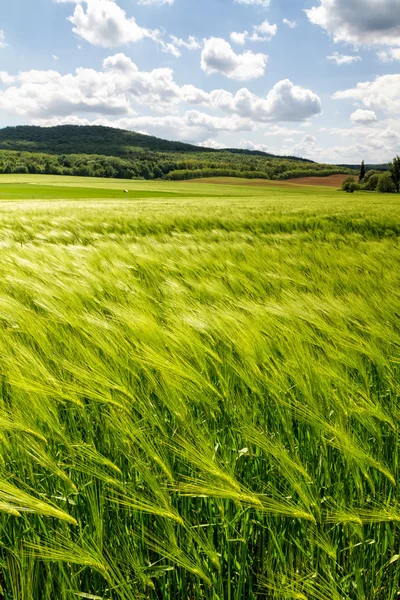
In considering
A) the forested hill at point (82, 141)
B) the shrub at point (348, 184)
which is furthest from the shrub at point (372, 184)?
the forested hill at point (82, 141)

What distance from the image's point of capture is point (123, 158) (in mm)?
127938

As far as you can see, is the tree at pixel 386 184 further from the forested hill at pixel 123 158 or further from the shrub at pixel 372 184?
the forested hill at pixel 123 158

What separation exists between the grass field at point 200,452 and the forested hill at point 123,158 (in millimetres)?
90940

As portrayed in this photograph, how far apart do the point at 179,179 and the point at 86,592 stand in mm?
91724

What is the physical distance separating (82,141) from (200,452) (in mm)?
157918

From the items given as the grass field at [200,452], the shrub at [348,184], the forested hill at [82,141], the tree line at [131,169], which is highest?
the forested hill at [82,141]

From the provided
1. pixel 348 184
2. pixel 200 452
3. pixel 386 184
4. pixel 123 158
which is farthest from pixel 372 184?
pixel 200 452

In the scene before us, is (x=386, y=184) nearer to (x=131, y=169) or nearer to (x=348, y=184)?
(x=348, y=184)

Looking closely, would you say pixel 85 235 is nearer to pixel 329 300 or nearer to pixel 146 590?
pixel 329 300

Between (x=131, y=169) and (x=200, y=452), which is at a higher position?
(x=131, y=169)

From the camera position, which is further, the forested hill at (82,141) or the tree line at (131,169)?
the forested hill at (82,141)

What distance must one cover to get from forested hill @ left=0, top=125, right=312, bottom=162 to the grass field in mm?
139893

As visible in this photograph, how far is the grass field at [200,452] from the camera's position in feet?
2.98

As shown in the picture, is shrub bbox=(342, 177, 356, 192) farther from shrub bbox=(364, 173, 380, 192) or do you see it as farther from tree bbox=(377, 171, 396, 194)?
shrub bbox=(364, 173, 380, 192)
